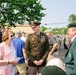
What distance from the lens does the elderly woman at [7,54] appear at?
5.90 meters

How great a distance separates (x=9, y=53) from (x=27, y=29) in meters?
105

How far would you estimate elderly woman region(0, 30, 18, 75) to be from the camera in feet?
19.4

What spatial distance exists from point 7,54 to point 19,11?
39466 millimetres

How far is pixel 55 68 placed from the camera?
9.57 feet

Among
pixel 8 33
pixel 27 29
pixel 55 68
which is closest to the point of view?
pixel 55 68

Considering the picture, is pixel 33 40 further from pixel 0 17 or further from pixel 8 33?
pixel 0 17

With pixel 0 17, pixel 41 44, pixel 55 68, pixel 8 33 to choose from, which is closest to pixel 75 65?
pixel 55 68

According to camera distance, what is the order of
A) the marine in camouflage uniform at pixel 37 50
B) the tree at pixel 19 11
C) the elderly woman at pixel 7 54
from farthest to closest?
the tree at pixel 19 11, the marine in camouflage uniform at pixel 37 50, the elderly woman at pixel 7 54

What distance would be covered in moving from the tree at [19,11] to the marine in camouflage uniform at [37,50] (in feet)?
120

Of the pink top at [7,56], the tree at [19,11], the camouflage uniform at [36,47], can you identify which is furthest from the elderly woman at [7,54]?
the tree at [19,11]

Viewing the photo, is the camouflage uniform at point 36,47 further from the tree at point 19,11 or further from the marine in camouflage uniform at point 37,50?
the tree at point 19,11

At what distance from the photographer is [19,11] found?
45.2 m

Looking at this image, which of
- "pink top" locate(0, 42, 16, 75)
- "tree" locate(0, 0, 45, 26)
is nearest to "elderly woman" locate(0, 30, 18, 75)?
"pink top" locate(0, 42, 16, 75)

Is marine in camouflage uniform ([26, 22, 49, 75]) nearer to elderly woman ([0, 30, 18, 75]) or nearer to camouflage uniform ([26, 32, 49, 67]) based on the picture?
camouflage uniform ([26, 32, 49, 67])
